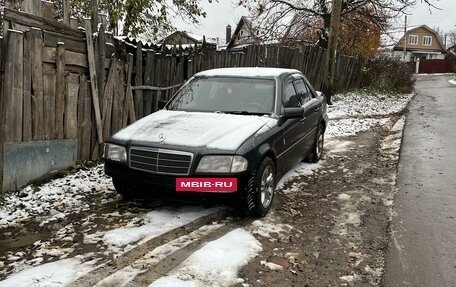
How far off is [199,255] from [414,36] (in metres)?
74.6

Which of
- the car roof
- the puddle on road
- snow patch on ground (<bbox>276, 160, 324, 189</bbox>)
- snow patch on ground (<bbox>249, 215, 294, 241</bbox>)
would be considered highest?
the car roof

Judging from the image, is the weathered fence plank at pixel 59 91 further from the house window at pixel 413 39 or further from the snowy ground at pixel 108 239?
the house window at pixel 413 39

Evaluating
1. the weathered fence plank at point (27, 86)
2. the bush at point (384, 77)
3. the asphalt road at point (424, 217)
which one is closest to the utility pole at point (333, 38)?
the asphalt road at point (424, 217)

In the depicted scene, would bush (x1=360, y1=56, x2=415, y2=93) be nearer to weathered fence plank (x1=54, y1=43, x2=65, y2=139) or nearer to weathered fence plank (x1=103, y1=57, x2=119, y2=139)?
weathered fence plank (x1=103, y1=57, x2=119, y2=139)

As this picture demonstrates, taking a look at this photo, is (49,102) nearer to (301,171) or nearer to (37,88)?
(37,88)

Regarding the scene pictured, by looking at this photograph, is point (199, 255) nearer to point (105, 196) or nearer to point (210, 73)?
point (105, 196)

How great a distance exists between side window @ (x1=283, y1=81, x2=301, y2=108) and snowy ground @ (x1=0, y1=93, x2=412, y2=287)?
3.82 ft

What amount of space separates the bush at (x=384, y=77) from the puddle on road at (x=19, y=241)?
19.5 metres

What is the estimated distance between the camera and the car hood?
462 cm

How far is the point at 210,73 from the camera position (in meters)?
6.42

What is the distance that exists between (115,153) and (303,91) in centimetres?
340

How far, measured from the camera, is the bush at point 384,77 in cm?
2166

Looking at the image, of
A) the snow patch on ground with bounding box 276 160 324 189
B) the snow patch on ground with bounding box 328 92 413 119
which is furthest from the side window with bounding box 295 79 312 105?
the snow patch on ground with bounding box 328 92 413 119

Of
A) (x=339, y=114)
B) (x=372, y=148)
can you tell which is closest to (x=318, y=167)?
(x=372, y=148)
